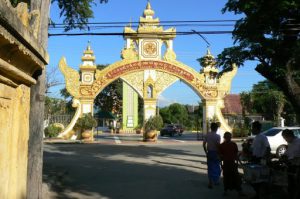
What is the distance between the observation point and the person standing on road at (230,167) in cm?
1064

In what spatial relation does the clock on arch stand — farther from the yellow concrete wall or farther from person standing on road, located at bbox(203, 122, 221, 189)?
the yellow concrete wall

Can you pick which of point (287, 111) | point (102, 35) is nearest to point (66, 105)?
point (287, 111)

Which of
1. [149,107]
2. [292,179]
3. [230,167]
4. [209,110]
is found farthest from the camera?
[209,110]

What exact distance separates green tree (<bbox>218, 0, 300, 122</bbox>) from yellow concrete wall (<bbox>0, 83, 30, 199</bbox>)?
345 inches

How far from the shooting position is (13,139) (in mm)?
3510

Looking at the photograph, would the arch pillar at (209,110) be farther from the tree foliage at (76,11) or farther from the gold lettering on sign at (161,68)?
the tree foliage at (76,11)

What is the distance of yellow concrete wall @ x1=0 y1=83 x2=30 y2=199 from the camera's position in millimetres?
3248

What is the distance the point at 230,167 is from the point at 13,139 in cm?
781

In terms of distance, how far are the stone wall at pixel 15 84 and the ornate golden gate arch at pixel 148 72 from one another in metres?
30.0

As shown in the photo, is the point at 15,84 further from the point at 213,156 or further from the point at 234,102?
the point at 234,102

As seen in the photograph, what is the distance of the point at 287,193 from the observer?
9828mm

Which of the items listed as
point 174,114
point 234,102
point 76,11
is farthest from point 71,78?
point 174,114

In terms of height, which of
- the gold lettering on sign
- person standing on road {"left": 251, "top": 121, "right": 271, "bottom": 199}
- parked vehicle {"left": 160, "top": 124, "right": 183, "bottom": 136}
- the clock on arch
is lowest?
person standing on road {"left": 251, "top": 121, "right": 271, "bottom": 199}

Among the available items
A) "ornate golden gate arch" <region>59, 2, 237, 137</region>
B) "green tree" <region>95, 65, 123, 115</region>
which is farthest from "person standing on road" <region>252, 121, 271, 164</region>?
"green tree" <region>95, 65, 123, 115</region>
